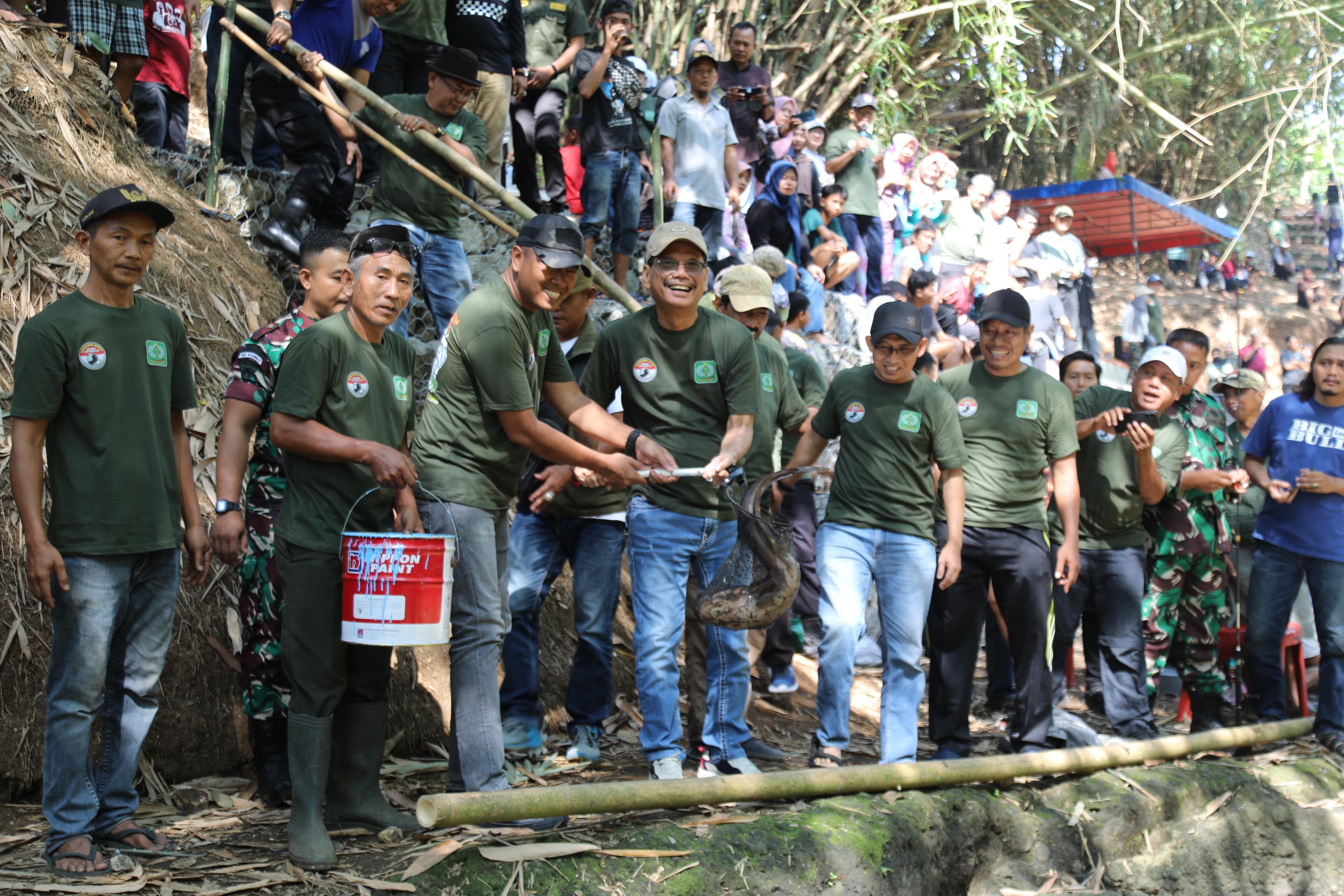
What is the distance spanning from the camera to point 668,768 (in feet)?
16.1

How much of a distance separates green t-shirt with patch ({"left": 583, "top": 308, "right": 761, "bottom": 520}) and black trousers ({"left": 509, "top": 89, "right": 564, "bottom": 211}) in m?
4.78

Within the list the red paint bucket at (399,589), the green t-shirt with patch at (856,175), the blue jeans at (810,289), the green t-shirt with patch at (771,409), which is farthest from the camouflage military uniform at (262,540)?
the green t-shirt with patch at (856,175)

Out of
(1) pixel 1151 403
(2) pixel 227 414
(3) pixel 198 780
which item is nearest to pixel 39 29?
(2) pixel 227 414

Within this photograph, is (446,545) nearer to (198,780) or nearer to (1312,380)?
(198,780)

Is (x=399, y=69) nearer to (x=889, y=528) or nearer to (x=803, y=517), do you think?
(x=803, y=517)

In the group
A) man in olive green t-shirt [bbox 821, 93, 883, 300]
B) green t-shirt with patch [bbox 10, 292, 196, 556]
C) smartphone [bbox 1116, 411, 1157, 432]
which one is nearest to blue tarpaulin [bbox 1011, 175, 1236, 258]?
man in olive green t-shirt [bbox 821, 93, 883, 300]

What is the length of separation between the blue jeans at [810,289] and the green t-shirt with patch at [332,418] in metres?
6.88

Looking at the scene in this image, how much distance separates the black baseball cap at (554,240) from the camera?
445cm

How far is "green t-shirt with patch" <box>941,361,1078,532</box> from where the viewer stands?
6.12 m

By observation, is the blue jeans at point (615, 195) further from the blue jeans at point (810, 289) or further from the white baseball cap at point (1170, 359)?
the white baseball cap at point (1170, 359)

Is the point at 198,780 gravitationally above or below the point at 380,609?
below

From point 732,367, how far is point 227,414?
6.77 feet

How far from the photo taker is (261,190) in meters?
7.80

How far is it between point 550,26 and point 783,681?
589cm
